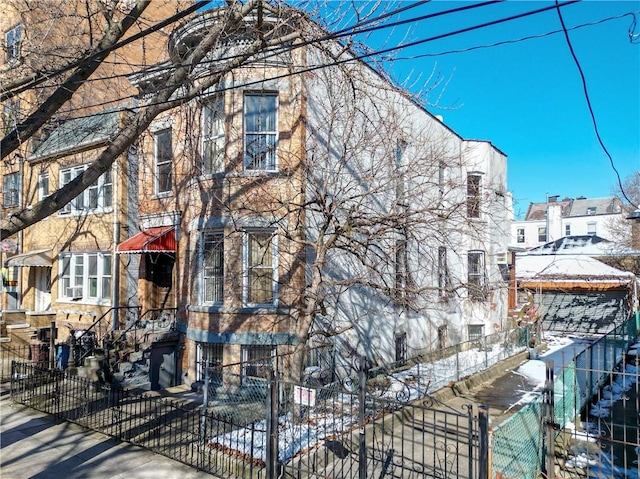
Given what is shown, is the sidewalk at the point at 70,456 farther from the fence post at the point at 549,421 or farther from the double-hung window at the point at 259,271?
Answer: the fence post at the point at 549,421

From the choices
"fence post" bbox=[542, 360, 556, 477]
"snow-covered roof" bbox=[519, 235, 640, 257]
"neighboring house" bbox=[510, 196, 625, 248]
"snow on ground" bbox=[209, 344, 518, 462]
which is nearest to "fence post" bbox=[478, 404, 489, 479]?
"snow on ground" bbox=[209, 344, 518, 462]

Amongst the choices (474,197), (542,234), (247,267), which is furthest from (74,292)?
(542,234)

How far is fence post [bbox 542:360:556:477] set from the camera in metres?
6.46

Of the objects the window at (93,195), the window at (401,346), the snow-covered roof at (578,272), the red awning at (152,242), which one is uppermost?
the window at (93,195)

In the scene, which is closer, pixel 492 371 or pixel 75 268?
pixel 492 371

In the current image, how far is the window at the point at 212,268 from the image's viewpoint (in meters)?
12.3

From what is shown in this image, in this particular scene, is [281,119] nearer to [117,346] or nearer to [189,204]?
[189,204]

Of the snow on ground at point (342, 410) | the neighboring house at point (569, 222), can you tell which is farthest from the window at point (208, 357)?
the neighboring house at point (569, 222)

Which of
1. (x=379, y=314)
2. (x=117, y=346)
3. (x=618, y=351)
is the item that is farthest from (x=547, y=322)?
(x=117, y=346)

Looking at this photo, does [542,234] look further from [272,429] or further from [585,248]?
[272,429]

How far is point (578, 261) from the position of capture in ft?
84.4

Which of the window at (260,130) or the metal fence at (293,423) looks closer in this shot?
the metal fence at (293,423)

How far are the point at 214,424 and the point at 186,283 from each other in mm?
5315

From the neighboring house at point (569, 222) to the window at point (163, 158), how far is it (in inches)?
1500
